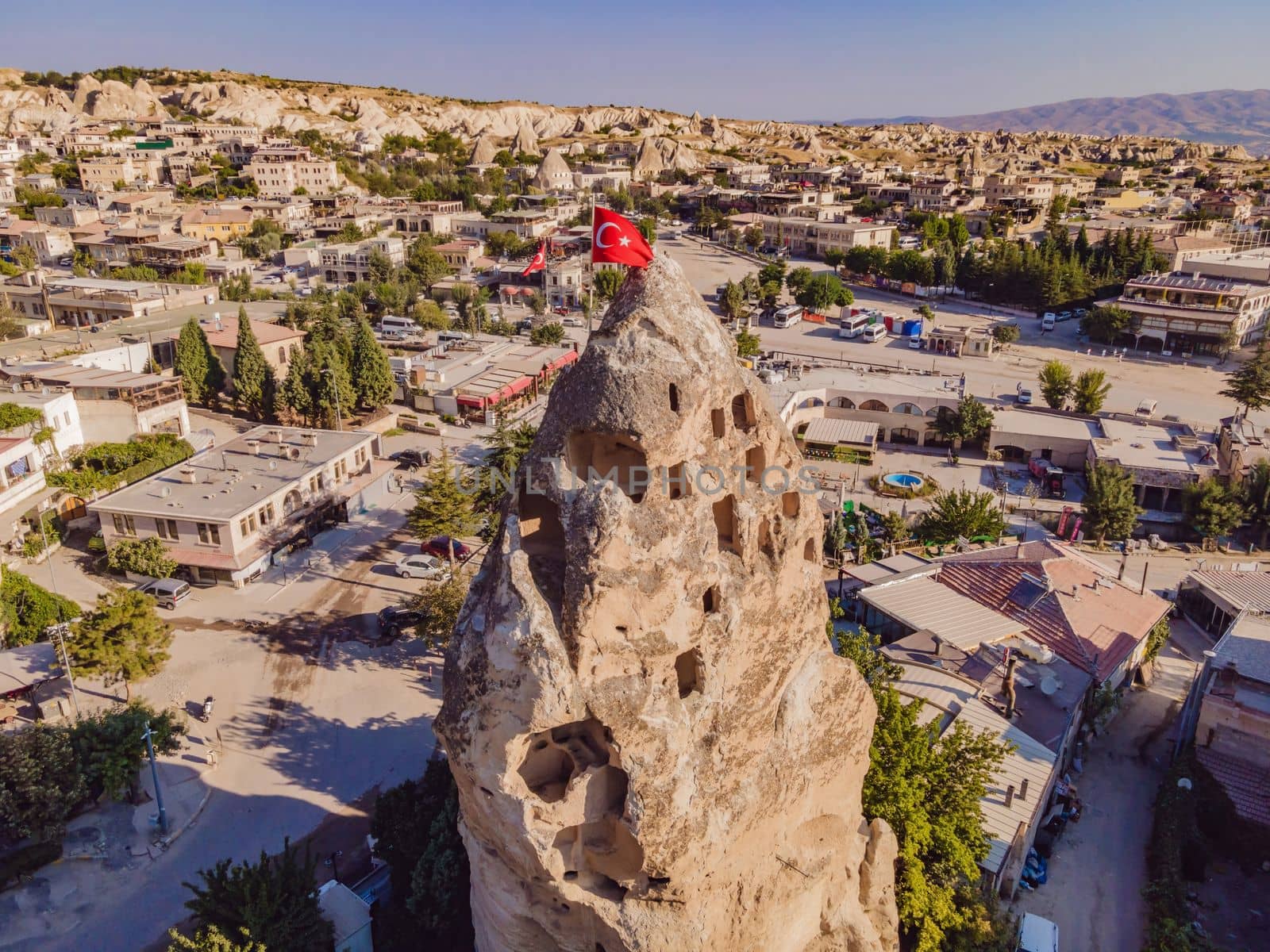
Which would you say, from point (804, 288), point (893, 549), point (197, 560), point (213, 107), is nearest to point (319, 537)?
point (197, 560)

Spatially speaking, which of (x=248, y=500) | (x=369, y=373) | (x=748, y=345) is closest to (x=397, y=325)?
(x=369, y=373)

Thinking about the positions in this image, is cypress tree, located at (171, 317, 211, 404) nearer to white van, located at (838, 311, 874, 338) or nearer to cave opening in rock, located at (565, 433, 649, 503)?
cave opening in rock, located at (565, 433, 649, 503)

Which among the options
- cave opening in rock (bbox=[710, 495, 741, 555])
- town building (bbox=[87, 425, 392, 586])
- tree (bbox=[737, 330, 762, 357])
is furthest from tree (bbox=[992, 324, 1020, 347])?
cave opening in rock (bbox=[710, 495, 741, 555])

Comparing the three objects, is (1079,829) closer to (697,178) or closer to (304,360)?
(304,360)

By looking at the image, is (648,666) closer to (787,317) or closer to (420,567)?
(420,567)

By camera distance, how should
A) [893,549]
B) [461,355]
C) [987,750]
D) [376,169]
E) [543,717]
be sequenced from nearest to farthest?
[543,717] < [987,750] < [893,549] < [461,355] < [376,169]

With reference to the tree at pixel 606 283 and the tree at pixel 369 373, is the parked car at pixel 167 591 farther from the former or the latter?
the tree at pixel 606 283
